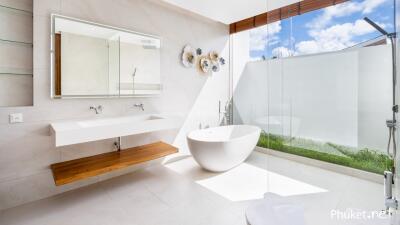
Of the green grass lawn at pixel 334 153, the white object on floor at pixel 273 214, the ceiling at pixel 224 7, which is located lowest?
the white object on floor at pixel 273 214

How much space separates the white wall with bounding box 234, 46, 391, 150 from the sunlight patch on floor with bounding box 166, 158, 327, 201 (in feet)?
1.95

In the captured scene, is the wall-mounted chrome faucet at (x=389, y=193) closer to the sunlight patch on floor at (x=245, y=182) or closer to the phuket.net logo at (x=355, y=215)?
the phuket.net logo at (x=355, y=215)

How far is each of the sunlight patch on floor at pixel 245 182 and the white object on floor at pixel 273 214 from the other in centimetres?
86

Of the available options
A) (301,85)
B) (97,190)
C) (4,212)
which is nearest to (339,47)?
(301,85)

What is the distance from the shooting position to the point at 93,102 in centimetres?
269

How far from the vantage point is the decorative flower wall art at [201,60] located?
11.9 ft

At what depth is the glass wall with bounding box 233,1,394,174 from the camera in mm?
1856

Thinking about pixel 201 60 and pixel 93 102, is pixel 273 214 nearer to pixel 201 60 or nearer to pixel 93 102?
pixel 93 102

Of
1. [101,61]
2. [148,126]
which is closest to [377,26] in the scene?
[148,126]

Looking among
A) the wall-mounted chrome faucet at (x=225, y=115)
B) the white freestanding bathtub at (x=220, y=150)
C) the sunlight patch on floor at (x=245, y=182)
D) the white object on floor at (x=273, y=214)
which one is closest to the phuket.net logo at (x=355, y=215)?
the sunlight patch on floor at (x=245, y=182)

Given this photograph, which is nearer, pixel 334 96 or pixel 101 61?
pixel 334 96

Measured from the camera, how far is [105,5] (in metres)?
2.72

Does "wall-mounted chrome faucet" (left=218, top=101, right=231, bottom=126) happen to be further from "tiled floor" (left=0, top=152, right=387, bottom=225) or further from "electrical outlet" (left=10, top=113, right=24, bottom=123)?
"electrical outlet" (left=10, top=113, right=24, bottom=123)

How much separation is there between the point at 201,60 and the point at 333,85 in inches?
91.3
